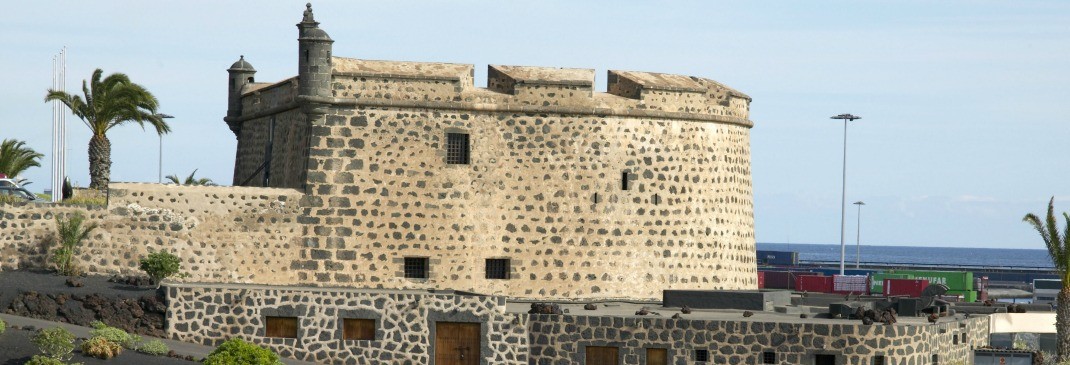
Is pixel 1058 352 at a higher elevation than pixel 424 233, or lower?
lower

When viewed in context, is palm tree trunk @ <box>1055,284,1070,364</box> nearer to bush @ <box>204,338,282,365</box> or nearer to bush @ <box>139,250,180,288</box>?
bush @ <box>204,338,282,365</box>

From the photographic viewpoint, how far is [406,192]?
34906mm

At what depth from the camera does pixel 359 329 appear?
1213 inches

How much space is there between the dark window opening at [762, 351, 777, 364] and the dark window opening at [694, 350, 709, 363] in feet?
3.82

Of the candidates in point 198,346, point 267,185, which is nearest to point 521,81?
point 267,185

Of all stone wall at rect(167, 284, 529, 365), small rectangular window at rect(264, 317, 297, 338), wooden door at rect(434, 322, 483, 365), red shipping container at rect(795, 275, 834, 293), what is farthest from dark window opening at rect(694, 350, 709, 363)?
red shipping container at rect(795, 275, 834, 293)

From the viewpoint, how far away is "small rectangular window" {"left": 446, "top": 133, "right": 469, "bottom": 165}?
35406 mm

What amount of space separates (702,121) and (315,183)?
1012 centimetres

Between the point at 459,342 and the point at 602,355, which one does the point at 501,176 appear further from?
the point at 602,355

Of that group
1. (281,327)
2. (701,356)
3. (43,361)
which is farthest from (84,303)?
(701,356)

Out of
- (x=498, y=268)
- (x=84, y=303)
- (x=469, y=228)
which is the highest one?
(x=469, y=228)

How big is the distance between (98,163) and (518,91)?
11469 mm

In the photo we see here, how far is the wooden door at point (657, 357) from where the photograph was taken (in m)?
30.3

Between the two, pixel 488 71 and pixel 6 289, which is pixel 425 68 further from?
pixel 6 289
